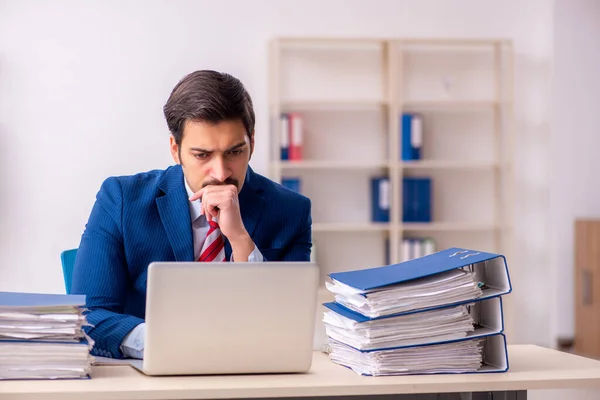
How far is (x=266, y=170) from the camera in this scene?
5.81 metres

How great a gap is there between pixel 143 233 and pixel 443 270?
84 cm

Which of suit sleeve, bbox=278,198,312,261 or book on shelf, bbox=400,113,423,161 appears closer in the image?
suit sleeve, bbox=278,198,312,261

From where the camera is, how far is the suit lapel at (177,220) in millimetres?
2158

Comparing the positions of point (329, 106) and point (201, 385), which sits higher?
point (329, 106)

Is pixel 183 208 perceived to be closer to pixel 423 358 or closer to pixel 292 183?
pixel 423 358

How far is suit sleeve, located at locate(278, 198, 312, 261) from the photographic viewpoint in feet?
7.67

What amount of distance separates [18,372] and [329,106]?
453 cm

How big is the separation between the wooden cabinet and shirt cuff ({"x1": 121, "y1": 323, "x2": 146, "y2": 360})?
4610mm

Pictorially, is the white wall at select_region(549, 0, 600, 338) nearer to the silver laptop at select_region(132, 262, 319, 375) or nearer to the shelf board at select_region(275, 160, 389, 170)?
the shelf board at select_region(275, 160, 389, 170)

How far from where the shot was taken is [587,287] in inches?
237

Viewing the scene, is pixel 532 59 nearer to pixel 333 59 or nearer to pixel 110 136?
pixel 333 59

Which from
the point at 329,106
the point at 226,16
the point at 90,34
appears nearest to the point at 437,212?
the point at 329,106

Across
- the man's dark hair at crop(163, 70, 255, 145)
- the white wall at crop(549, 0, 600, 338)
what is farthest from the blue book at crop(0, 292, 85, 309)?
the white wall at crop(549, 0, 600, 338)

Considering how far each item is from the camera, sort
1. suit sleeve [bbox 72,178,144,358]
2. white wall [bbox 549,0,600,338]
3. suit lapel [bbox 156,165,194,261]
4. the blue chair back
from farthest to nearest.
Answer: white wall [bbox 549,0,600,338] < the blue chair back < suit lapel [bbox 156,165,194,261] < suit sleeve [bbox 72,178,144,358]
